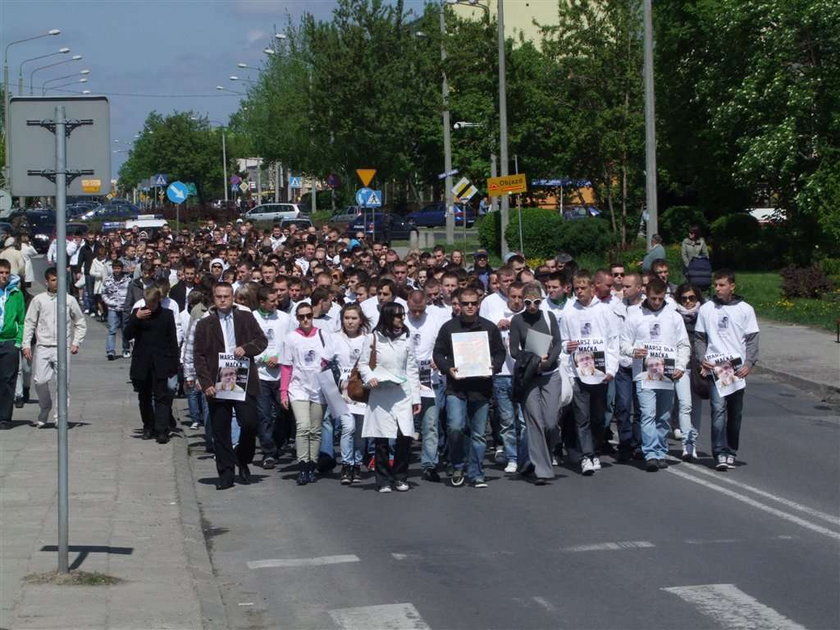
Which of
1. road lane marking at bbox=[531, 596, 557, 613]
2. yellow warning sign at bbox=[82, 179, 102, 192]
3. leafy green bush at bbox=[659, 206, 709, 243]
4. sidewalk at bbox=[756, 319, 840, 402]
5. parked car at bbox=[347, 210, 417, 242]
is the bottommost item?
road lane marking at bbox=[531, 596, 557, 613]

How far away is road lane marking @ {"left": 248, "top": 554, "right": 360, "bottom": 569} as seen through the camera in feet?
30.5

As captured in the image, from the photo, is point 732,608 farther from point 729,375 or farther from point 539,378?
point 729,375

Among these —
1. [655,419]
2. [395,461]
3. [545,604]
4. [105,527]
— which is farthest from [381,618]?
[655,419]

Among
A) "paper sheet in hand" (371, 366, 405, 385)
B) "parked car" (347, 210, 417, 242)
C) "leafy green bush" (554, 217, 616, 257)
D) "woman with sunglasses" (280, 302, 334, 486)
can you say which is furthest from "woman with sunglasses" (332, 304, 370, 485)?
"parked car" (347, 210, 417, 242)

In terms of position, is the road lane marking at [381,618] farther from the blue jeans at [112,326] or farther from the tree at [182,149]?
the tree at [182,149]

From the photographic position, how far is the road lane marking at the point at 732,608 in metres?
7.55

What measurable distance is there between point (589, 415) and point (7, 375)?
6.62 m

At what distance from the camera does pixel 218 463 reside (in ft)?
40.4

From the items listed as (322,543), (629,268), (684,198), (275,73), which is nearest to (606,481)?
(322,543)

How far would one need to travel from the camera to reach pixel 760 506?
1098 cm

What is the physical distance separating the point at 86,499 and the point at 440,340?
3223mm

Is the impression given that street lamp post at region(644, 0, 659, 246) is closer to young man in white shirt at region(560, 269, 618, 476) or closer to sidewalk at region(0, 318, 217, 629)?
sidewalk at region(0, 318, 217, 629)

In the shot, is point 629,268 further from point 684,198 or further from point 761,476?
point 761,476

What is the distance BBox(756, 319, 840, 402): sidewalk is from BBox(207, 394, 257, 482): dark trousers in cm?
894
